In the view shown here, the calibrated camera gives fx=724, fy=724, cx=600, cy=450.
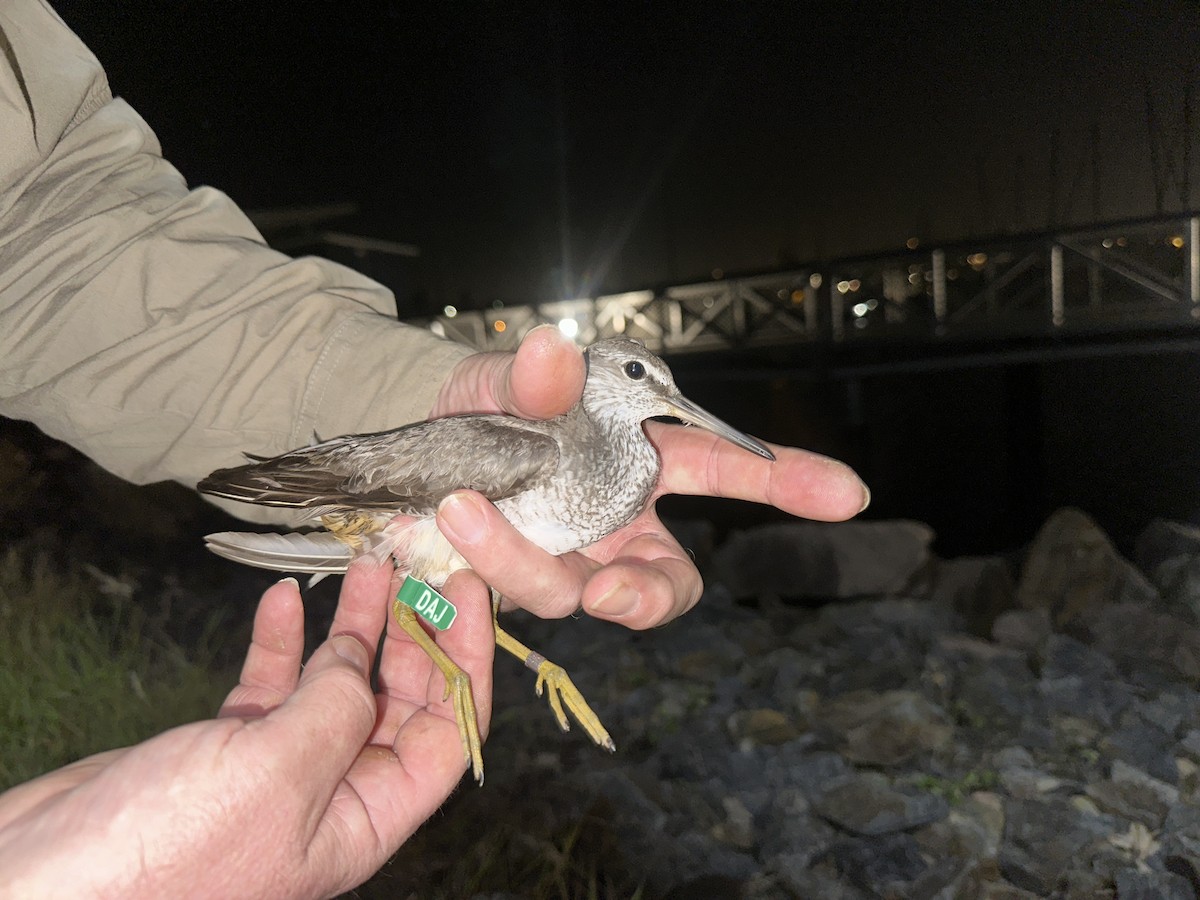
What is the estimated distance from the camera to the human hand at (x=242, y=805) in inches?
52.5

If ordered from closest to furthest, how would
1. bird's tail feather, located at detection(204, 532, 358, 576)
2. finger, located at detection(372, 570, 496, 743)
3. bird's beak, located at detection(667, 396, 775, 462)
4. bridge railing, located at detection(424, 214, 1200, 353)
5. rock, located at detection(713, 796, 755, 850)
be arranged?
finger, located at detection(372, 570, 496, 743) < bird's tail feather, located at detection(204, 532, 358, 576) < bird's beak, located at detection(667, 396, 775, 462) < rock, located at detection(713, 796, 755, 850) < bridge railing, located at detection(424, 214, 1200, 353)

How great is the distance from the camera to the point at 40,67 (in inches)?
93.1

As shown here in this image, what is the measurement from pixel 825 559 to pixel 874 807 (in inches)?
145

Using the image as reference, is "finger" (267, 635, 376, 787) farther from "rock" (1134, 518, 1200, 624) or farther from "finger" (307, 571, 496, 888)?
"rock" (1134, 518, 1200, 624)

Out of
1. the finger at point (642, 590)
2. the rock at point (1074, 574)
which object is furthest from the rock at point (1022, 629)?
the finger at point (642, 590)

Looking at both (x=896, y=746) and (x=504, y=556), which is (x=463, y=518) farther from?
(x=896, y=746)

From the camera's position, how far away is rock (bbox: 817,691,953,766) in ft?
13.6

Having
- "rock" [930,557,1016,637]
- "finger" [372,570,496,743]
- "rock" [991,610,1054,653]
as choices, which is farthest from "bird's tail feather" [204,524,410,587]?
"rock" [930,557,1016,637]

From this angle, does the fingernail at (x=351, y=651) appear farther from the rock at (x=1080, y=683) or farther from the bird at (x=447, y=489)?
the rock at (x=1080, y=683)

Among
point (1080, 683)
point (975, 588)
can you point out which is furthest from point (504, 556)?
point (975, 588)

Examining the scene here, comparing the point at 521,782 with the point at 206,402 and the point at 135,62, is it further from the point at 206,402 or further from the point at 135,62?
the point at 135,62

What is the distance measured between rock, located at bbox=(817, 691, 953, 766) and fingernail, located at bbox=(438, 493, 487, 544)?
10.4 ft

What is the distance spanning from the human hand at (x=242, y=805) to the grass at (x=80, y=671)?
2.82 metres

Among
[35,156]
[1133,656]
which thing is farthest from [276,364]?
[1133,656]
